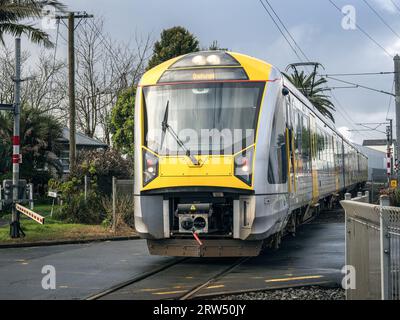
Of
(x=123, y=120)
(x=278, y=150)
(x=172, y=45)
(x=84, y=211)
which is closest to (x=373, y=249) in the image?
(x=278, y=150)

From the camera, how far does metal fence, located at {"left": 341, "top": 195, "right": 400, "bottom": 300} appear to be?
5340mm

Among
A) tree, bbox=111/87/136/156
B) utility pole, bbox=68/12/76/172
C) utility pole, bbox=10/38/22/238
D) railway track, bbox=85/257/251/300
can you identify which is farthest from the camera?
tree, bbox=111/87/136/156

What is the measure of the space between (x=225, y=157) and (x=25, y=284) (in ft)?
12.0

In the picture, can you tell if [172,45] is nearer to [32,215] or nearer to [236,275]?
[32,215]

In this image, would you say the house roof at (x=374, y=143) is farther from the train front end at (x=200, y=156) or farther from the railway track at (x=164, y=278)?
the train front end at (x=200, y=156)

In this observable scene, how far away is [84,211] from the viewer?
69.3 ft

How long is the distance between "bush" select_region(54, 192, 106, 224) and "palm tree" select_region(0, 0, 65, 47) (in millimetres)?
5704

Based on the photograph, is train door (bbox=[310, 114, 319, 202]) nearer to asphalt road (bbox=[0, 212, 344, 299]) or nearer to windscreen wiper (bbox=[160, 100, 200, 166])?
asphalt road (bbox=[0, 212, 344, 299])

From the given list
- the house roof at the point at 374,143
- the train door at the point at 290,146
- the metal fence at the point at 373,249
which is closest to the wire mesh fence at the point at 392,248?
the metal fence at the point at 373,249

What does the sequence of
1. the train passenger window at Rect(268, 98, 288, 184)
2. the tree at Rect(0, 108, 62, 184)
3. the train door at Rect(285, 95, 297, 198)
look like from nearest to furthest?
the train passenger window at Rect(268, 98, 288, 184), the train door at Rect(285, 95, 297, 198), the tree at Rect(0, 108, 62, 184)

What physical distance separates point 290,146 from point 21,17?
14268 millimetres

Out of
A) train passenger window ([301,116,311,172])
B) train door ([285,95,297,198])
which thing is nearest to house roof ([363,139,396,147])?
train passenger window ([301,116,311,172])

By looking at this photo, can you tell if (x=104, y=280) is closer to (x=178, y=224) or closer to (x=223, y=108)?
(x=178, y=224)

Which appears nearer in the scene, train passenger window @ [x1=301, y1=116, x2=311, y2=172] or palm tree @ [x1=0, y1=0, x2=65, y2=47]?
train passenger window @ [x1=301, y1=116, x2=311, y2=172]
